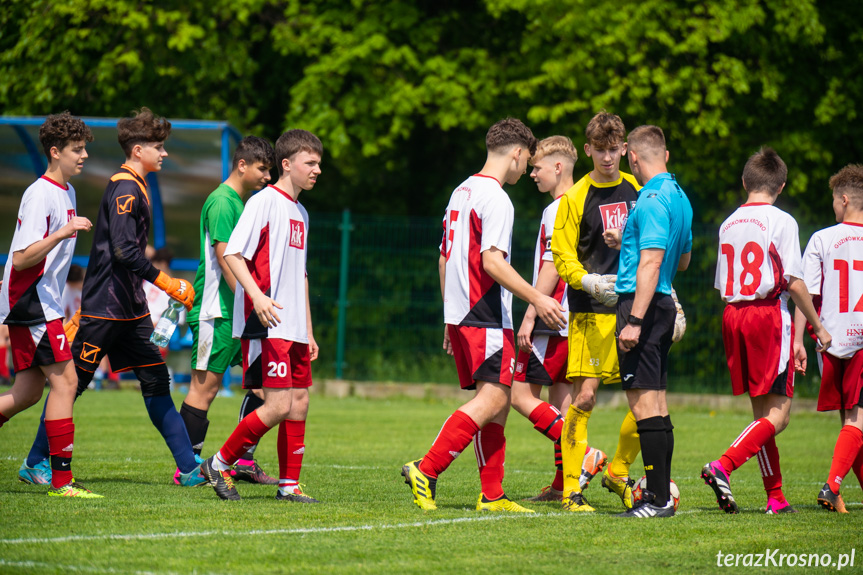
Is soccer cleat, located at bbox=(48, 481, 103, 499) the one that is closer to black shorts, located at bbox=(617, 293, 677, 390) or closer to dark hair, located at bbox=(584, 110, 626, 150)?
black shorts, located at bbox=(617, 293, 677, 390)

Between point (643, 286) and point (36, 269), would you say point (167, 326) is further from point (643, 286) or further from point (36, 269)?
point (643, 286)

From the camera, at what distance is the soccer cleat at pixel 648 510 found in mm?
5293

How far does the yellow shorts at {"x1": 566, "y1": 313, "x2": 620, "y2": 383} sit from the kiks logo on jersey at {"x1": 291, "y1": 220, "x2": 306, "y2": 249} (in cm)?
178

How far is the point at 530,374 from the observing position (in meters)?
6.45

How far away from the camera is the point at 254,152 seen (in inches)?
275

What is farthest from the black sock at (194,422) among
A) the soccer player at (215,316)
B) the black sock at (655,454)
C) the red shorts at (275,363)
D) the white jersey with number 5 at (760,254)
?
the white jersey with number 5 at (760,254)

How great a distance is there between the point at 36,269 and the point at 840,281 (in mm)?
5198

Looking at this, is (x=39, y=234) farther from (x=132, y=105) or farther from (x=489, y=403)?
(x=132, y=105)

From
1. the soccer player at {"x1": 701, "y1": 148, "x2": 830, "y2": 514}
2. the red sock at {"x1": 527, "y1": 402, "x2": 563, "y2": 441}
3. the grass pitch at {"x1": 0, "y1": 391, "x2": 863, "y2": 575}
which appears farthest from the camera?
the red sock at {"x1": 527, "y1": 402, "x2": 563, "y2": 441}

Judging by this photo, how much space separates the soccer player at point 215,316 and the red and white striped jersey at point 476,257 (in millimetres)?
2014

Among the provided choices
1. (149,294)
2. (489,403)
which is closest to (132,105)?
(149,294)

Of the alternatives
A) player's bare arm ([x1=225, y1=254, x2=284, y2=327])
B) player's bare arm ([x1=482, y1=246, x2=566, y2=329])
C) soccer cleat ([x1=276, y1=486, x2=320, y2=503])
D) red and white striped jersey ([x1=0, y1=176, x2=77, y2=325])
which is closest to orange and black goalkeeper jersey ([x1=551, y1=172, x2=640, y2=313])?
player's bare arm ([x1=482, y1=246, x2=566, y2=329])

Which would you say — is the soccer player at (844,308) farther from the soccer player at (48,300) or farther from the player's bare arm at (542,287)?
→ the soccer player at (48,300)

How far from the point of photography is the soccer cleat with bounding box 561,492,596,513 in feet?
18.7
